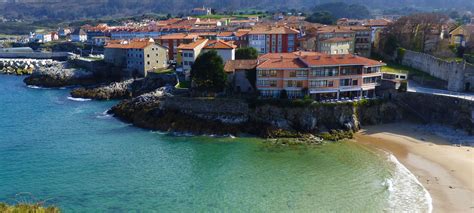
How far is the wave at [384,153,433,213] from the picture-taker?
74.6ft

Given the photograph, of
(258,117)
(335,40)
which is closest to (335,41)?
(335,40)

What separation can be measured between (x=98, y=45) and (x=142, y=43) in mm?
40164

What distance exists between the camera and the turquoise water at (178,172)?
23.5m

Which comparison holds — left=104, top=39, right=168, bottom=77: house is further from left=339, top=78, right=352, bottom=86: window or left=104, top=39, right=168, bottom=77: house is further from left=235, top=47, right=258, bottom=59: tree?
left=339, top=78, right=352, bottom=86: window

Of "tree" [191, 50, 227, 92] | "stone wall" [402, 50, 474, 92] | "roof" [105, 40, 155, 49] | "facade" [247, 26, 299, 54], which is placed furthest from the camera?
"facade" [247, 26, 299, 54]

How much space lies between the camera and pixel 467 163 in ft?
93.5

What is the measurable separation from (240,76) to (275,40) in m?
18.3

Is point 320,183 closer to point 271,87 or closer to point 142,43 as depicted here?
point 271,87

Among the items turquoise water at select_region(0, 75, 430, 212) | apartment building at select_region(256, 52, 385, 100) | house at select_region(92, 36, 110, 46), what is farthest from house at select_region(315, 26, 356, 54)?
house at select_region(92, 36, 110, 46)

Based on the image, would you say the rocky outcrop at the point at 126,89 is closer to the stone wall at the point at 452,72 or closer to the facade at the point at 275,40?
the facade at the point at 275,40

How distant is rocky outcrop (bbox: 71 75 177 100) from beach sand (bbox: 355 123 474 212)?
23.7 metres

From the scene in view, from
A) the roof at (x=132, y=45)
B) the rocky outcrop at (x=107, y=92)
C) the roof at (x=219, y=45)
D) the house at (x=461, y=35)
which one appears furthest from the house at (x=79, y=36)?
the house at (x=461, y=35)

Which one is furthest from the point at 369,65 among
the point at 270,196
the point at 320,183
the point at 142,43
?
the point at 142,43

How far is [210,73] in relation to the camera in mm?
38781
